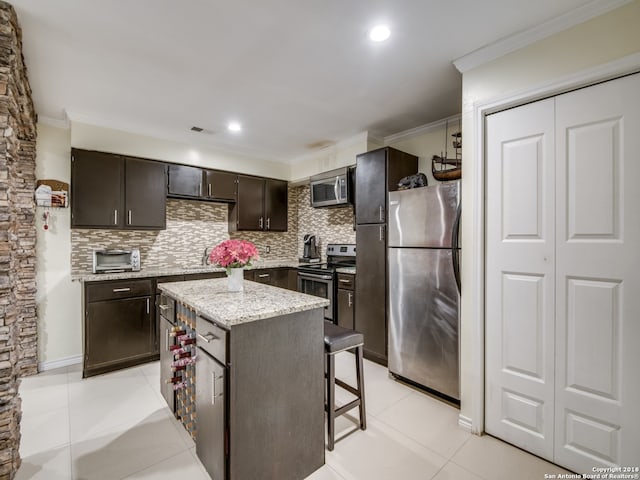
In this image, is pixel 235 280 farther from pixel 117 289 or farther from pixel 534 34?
pixel 534 34

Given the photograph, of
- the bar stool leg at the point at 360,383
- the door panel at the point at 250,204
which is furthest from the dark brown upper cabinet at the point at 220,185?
the bar stool leg at the point at 360,383

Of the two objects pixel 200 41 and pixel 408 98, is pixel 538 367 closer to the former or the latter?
pixel 408 98

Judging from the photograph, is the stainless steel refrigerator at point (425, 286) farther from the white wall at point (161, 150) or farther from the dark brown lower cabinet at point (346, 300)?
the white wall at point (161, 150)

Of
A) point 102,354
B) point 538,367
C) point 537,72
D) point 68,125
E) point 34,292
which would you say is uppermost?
point 68,125

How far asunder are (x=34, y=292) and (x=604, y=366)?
15.1 feet

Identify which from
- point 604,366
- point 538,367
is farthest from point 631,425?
point 538,367

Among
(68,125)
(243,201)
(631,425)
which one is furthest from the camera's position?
(243,201)

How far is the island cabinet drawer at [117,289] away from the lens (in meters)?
2.89

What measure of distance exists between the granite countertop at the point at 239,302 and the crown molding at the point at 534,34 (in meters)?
1.91

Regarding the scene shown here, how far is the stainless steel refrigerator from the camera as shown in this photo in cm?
237

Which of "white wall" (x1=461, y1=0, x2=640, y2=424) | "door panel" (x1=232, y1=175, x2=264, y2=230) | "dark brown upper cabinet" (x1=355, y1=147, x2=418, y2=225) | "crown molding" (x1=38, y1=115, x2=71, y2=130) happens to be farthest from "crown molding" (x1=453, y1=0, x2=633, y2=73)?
"crown molding" (x1=38, y1=115, x2=71, y2=130)

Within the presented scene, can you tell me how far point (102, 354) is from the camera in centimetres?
294

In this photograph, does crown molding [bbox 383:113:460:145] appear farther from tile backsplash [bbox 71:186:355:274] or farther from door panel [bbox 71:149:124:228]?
door panel [bbox 71:149:124:228]

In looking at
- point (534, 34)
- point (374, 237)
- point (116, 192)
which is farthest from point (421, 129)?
point (116, 192)
